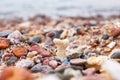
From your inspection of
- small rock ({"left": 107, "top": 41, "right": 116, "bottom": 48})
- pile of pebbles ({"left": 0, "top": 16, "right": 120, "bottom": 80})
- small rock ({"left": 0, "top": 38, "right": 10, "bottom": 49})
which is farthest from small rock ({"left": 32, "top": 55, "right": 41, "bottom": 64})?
small rock ({"left": 107, "top": 41, "right": 116, "bottom": 48})

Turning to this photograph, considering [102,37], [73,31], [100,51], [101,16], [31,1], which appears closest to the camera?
[100,51]

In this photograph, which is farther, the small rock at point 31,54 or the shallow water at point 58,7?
the shallow water at point 58,7

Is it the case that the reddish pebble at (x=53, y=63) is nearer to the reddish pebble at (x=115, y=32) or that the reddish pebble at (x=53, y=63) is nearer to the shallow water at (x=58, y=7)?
the reddish pebble at (x=115, y=32)

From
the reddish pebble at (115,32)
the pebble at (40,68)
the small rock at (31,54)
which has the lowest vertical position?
the pebble at (40,68)

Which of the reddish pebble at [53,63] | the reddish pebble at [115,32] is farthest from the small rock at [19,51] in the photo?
Answer: the reddish pebble at [115,32]

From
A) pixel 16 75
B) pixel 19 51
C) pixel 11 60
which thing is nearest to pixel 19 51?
pixel 19 51

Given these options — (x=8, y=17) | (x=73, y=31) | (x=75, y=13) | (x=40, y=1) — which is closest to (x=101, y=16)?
(x=75, y=13)

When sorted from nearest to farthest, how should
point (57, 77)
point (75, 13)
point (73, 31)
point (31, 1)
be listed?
point (57, 77) → point (73, 31) → point (75, 13) → point (31, 1)

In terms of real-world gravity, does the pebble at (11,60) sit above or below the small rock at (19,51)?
below

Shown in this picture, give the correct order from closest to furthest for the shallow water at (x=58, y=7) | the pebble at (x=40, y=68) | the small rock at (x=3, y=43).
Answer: the pebble at (x=40, y=68)
the small rock at (x=3, y=43)
the shallow water at (x=58, y=7)

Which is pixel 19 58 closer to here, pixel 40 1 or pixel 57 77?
pixel 57 77
